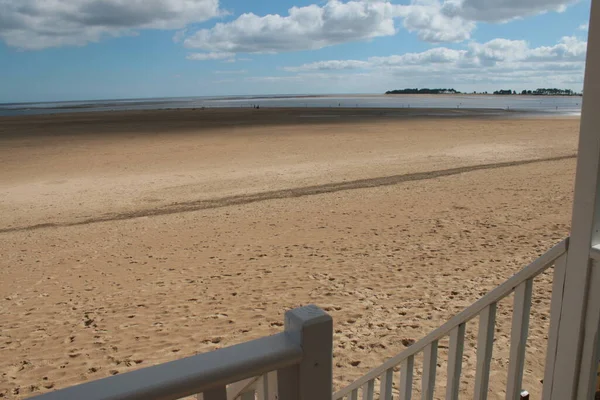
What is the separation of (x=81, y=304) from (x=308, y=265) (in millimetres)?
3425

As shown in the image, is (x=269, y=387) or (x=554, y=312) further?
(x=554, y=312)

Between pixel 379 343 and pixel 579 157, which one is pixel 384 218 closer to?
pixel 379 343

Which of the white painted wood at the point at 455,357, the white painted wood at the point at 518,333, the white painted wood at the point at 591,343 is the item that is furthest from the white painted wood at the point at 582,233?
the white painted wood at the point at 455,357

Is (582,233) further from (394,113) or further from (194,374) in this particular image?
(394,113)

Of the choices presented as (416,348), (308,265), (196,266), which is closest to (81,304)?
(196,266)

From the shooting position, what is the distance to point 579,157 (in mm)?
→ 1917

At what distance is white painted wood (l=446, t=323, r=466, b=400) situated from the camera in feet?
7.37

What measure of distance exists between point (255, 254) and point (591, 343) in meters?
6.96

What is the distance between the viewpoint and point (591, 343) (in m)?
2.00

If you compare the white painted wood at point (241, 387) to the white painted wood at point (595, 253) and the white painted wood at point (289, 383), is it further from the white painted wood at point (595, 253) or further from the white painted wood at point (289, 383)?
the white painted wood at point (595, 253)

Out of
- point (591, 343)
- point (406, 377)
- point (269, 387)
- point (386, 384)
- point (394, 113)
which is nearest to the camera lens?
point (269, 387)

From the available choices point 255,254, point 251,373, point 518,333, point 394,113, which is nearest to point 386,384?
point 518,333

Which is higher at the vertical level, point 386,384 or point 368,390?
point 386,384

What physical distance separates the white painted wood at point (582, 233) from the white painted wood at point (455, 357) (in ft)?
1.31
